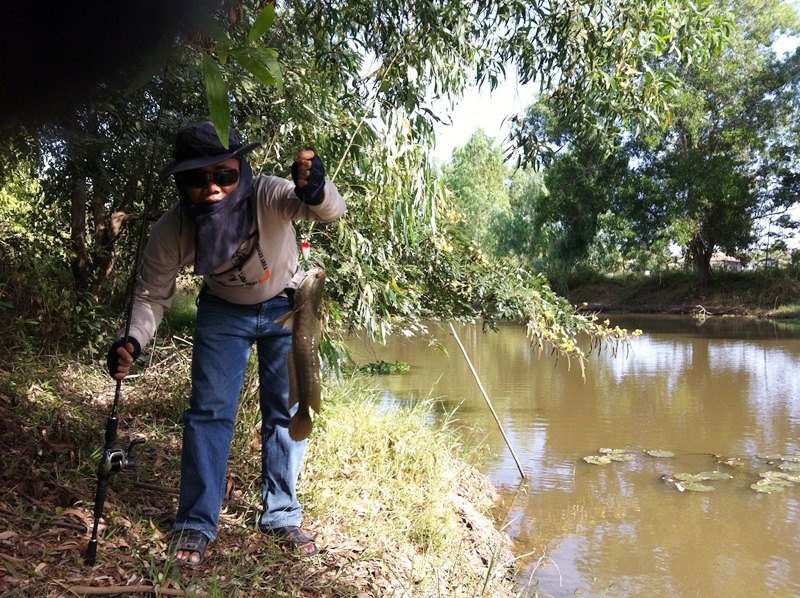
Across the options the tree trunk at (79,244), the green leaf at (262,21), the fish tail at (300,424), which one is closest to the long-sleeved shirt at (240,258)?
the fish tail at (300,424)

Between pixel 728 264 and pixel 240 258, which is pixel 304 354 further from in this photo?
pixel 728 264

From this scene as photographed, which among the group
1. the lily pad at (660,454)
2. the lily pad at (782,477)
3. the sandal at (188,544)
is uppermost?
the sandal at (188,544)

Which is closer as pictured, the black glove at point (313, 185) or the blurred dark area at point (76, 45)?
the blurred dark area at point (76, 45)

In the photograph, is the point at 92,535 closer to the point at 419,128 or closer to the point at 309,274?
the point at 309,274

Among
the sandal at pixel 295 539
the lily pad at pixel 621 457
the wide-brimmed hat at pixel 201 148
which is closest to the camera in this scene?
the wide-brimmed hat at pixel 201 148

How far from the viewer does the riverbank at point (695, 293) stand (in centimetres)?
2549

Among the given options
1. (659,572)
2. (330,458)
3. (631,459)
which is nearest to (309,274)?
(330,458)

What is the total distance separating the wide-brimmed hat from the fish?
0.59 meters

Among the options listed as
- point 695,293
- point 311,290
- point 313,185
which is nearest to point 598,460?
point 311,290

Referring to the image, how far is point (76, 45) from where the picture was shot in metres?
0.99

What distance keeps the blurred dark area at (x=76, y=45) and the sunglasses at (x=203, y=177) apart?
1.44m

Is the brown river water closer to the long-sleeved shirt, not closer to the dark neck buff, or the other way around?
the long-sleeved shirt

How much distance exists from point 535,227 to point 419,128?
2598 cm

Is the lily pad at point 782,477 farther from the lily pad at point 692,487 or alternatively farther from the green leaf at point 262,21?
the green leaf at point 262,21
